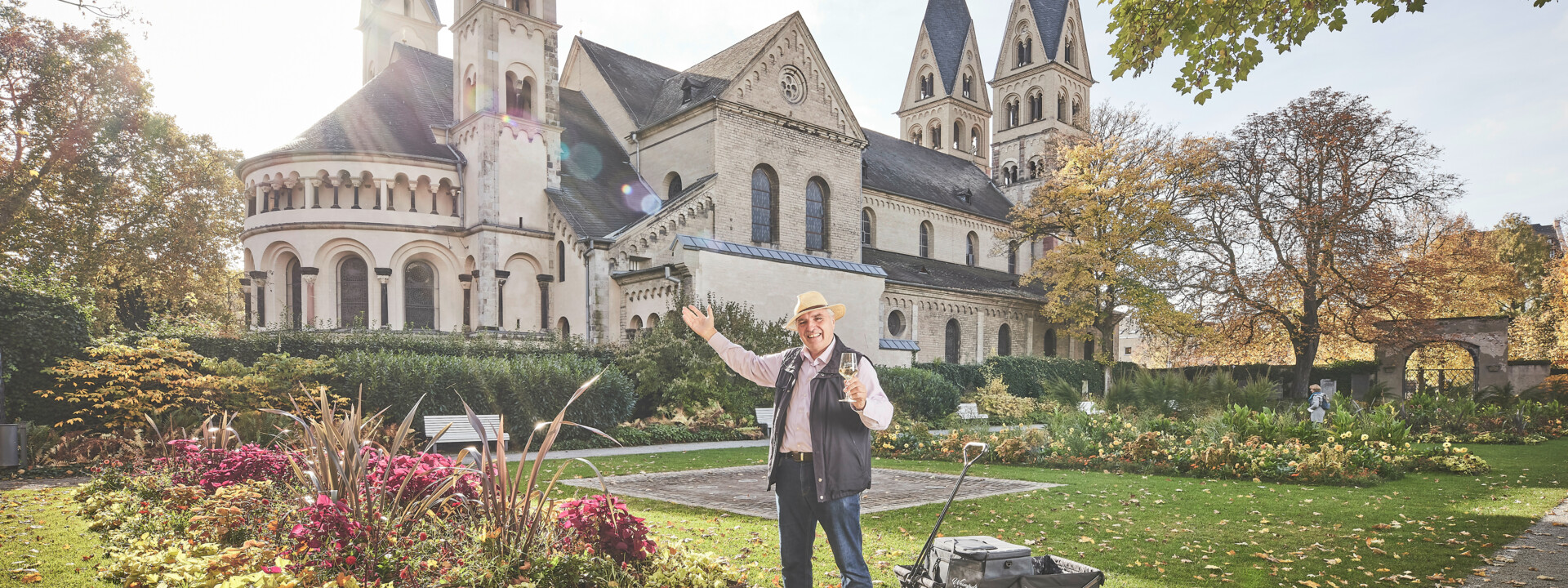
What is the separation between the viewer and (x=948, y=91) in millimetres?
49406

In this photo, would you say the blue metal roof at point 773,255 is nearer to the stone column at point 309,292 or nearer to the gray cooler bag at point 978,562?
the stone column at point 309,292

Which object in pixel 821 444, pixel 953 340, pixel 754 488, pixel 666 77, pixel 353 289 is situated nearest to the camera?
pixel 821 444

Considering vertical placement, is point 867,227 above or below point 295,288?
above

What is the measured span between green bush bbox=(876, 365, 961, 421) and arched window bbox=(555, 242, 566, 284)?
9.97m

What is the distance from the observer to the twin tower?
4656 centimetres

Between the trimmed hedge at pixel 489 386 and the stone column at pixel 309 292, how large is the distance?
8.60m

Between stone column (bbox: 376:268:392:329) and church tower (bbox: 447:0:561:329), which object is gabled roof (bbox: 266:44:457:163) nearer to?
church tower (bbox: 447:0:561:329)

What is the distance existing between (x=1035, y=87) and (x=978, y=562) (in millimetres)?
47206

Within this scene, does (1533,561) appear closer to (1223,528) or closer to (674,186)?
(1223,528)

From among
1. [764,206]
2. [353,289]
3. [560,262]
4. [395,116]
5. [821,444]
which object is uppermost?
[395,116]

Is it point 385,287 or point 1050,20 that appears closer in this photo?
Answer: point 385,287

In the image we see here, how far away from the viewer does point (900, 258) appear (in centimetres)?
3541

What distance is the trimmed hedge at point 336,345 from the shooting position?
15.4 metres

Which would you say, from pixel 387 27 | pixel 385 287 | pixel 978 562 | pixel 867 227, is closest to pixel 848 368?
pixel 978 562
